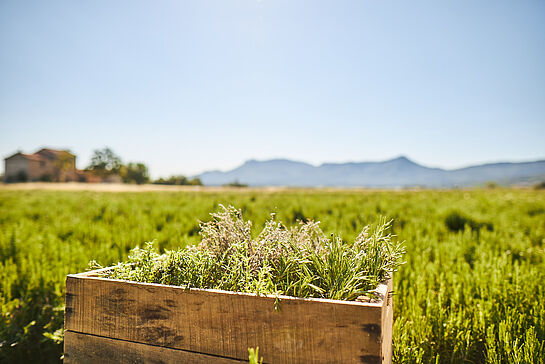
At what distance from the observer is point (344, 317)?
1.10 metres

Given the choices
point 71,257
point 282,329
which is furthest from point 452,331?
point 71,257

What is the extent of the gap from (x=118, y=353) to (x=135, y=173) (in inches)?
2285

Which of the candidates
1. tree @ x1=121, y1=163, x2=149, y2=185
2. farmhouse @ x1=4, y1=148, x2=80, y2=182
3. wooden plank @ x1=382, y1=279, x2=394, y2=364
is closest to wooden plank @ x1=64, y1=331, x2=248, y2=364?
wooden plank @ x1=382, y1=279, x2=394, y2=364

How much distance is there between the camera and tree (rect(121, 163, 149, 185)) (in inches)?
2111

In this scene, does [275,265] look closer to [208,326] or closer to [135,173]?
[208,326]

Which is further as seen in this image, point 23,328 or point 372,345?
point 23,328

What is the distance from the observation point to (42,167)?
57406mm

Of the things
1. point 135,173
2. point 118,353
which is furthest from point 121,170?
point 118,353

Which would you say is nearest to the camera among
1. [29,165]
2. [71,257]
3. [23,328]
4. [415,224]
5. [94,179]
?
[23,328]

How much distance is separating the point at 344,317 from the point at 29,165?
234 feet

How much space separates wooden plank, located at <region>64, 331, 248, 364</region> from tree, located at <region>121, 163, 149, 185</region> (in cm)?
5523

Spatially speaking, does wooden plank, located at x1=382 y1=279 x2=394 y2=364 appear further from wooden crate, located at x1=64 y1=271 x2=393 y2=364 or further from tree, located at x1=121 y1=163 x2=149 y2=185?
tree, located at x1=121 y1=163 x2=149 y2=185

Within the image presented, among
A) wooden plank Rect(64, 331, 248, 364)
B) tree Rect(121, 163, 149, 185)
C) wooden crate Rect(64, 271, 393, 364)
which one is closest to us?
wooden crate Rect(64, 271, 393, 364)

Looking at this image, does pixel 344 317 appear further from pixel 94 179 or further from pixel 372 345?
pixel 94 179
